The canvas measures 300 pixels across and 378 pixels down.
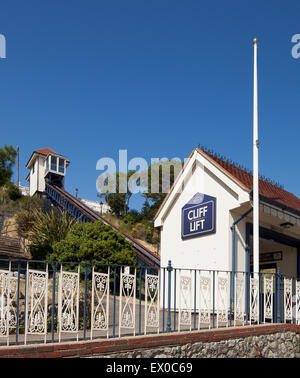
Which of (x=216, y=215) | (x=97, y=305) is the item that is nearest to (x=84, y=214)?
(x=216, y=215)

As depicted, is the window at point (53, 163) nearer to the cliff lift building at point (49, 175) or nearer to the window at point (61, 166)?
the cliff lift building at point (49, 175)

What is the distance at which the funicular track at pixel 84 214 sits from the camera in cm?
1959

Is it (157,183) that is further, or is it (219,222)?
(157,183)

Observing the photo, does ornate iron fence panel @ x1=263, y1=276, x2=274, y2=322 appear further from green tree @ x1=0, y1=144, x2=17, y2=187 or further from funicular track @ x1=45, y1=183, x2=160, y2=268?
green tree @ x1=0, y1=144, x2=17, y2=187

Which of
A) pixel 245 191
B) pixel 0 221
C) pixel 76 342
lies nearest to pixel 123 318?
pixel 76 342

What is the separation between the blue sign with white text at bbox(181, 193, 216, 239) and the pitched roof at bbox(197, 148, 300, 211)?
1.06 meters

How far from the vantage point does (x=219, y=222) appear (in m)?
12.0

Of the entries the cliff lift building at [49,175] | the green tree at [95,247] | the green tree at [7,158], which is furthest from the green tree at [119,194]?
the green tree at [95,247]

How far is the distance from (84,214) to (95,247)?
10225mm

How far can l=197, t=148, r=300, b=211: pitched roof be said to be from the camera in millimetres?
11922

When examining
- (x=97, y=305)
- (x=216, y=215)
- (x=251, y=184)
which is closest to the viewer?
(x=97, y=305)

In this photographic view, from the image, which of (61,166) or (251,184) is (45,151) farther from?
(251,184)
